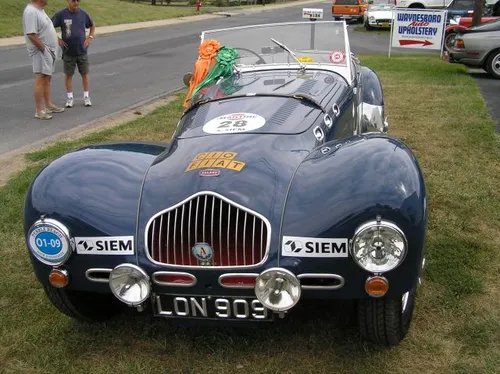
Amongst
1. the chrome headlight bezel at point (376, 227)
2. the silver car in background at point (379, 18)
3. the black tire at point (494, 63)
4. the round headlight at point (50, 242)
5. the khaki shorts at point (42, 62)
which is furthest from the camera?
the silver car in background at point (379, 18)

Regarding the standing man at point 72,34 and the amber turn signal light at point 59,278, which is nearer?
the amber turn signal light at point 59,278

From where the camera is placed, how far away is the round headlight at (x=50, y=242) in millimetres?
2840

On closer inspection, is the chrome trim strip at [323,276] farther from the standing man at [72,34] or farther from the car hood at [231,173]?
the standing man at [72,34]

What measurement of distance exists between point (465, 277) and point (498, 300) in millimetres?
284

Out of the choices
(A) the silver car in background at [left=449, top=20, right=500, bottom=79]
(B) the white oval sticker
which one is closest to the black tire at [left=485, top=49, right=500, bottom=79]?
(A) the silver car in background at [left=449, top=20, right=500, bottom=79]

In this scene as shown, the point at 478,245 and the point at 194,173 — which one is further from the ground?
the point at 194,173

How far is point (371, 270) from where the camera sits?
260 cm

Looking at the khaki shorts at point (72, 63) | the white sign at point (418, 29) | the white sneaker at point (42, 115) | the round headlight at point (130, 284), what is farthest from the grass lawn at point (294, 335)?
the white sign at point (418, 29)

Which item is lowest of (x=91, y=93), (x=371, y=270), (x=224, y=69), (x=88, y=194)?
(x=91, y=93)

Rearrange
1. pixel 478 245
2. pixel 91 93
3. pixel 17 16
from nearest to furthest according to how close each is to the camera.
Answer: pixel 478 245
pixel 91 93
pixel 17 16

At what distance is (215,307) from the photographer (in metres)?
2.78

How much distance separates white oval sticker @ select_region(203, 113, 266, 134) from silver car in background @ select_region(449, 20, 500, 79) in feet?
31.9

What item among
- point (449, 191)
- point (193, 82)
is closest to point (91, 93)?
point (193, 82)

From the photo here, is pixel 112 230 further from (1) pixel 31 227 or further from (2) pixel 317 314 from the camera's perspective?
(2) pixel 317 314
